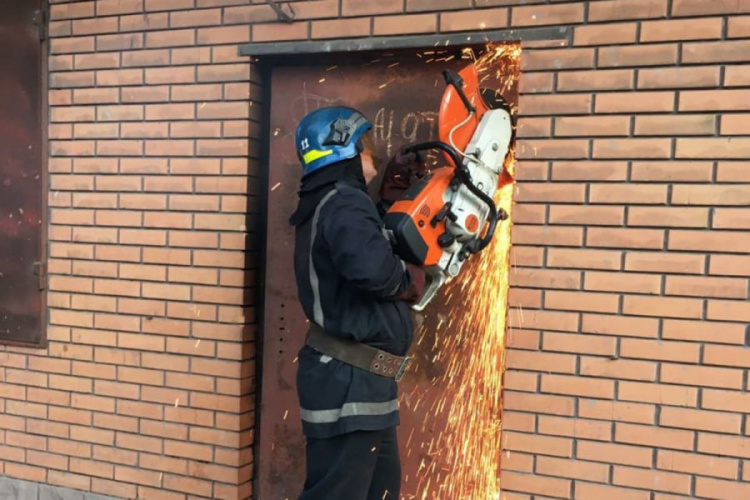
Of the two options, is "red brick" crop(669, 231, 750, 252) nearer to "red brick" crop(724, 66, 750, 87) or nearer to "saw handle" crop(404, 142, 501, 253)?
"red brick" crop(724, 66, 750, 87)

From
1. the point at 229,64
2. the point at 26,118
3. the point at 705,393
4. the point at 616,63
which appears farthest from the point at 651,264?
the point at 26,118

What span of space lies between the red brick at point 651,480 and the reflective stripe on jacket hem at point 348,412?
0.98 metres

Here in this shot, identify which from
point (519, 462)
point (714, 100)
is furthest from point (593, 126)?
point (519, 462)

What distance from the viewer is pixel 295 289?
137 inches

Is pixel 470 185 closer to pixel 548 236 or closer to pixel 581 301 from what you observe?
pixel 548 236

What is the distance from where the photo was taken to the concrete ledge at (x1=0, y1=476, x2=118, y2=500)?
3.81 m

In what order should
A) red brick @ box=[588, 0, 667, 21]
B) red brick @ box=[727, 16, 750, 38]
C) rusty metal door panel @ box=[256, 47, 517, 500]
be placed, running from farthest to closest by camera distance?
rusty metal door panel @ box=[256, 47, 517, 500]
red brick @ box=[588, 0, 667, 21]
red brick @ box=[727, 16, 750, 38]

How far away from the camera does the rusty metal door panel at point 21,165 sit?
3.81 metres

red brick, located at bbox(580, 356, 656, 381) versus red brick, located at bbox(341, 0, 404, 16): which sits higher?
red brick, located at bbox(341, 0, 404, 16)

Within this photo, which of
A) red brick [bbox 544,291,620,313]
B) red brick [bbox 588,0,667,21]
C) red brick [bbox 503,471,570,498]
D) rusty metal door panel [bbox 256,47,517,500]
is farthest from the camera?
rusty metal door panel [bbox 256,47,517,500]

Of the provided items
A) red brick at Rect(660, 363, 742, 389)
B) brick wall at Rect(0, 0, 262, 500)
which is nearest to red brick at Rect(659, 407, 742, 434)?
red brick at Rect(660, 363, 742, 389)

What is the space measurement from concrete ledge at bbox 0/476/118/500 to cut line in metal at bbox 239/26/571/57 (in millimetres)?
2509

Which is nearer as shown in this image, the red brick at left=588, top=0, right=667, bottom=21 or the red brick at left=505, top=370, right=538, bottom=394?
the red brick at left=588, top=0, right=667, bottom=21

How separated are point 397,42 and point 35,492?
10.4 ft
